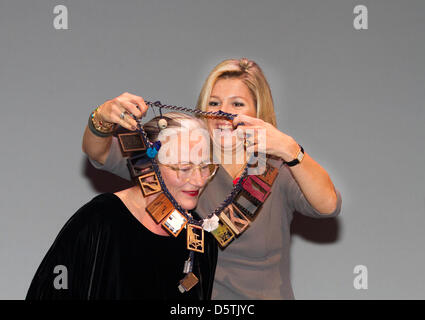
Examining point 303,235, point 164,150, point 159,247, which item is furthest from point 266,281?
point 303,235

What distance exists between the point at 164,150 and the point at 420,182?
168cm

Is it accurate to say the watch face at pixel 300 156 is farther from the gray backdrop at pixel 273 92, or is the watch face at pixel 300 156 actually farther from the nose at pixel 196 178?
the gray backdrop at pixel 273 92

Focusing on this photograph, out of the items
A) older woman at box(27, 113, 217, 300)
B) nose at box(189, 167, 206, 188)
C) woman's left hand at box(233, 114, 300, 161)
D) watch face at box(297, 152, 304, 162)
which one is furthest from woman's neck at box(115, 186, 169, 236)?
watch face at box(297, 152, 304, 162)

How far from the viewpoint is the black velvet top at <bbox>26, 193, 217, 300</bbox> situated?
1519 mm

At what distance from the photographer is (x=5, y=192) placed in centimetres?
258

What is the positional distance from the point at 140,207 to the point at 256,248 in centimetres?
40

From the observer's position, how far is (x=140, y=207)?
1648mm

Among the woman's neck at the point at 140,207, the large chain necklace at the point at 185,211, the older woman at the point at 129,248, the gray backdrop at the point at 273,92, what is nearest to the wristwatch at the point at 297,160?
the large chain necklace at the point at 185,211

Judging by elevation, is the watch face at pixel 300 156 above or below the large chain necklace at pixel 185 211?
above

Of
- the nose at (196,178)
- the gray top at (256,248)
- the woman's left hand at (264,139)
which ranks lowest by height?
the gray top at (256,248)

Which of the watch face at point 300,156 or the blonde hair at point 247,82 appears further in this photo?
the blonde hair at point 247,82

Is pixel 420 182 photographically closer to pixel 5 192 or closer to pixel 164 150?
pixel 164 150

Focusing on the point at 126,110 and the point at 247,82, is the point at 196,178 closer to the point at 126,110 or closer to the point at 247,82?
the point at 126,110

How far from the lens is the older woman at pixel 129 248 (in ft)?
5.01
